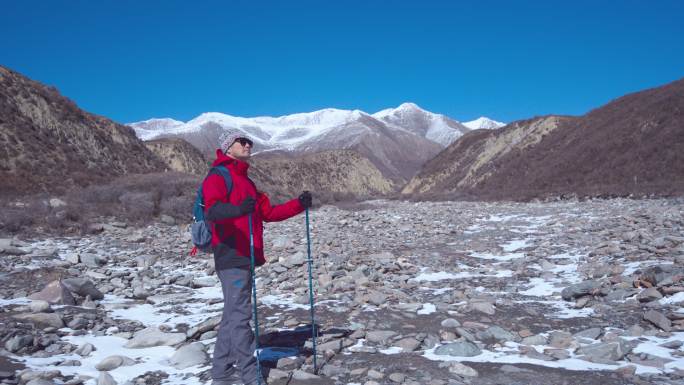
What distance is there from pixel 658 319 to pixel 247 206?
15.9 feet

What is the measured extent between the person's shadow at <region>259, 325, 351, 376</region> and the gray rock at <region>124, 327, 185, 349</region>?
1.03 meters

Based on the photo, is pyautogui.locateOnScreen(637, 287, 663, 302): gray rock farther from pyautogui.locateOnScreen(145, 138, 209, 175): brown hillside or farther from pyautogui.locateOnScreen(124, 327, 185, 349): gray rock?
pyautogui.locateOnScreen(145, 138, 209, 175): brown hillside

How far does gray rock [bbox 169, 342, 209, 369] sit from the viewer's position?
4.79 m

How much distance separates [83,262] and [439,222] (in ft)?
41.6

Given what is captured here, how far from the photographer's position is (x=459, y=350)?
478cm

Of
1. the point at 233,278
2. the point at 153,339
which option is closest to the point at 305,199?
the point at 233,278

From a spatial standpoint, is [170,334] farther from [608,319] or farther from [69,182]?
[69,182]

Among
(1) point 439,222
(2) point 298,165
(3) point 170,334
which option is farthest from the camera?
(2) point 298,165

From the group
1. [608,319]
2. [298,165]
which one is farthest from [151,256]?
[298,165]

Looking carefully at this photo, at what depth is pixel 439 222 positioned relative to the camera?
1820cm

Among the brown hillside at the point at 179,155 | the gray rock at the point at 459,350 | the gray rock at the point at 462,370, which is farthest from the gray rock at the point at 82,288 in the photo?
the brown hillside at the point at 179,155

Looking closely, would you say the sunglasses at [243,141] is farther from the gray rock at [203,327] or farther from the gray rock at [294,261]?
the gray rock at [294,261]

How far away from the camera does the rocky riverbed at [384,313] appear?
4.40m

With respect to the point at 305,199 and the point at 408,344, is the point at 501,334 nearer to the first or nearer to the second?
the point at 408,344
